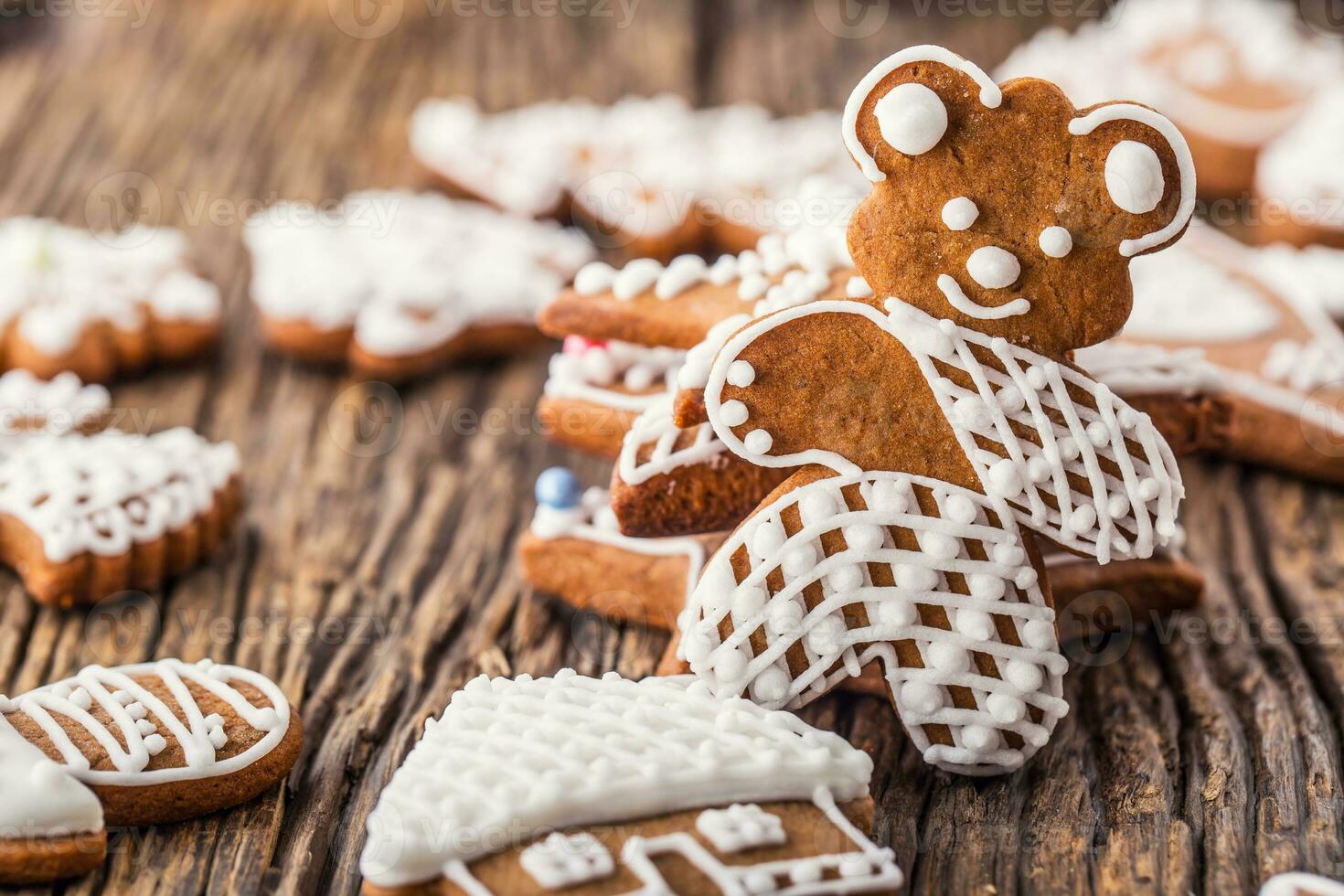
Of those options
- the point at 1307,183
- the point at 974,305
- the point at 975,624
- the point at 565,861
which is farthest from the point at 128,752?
the point at 1307,183

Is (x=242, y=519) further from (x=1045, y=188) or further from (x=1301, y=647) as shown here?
(x=1301, y=647)

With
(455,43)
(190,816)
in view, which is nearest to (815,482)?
(190,816)

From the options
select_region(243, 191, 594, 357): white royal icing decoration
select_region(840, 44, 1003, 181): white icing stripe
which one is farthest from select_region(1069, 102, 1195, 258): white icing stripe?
select_region(243, 191, 594, 357): white royal icing decoration

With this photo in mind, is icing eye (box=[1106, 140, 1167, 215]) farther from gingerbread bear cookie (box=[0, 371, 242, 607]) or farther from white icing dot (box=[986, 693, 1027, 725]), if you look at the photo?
gingerbread bear cookie (box=[0, 371, 242, 607])

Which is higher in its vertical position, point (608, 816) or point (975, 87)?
point (975, 87)

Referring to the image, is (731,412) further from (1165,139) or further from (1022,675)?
(1165,139)

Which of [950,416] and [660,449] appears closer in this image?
[950,416]

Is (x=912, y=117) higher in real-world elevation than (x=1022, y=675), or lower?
higher
